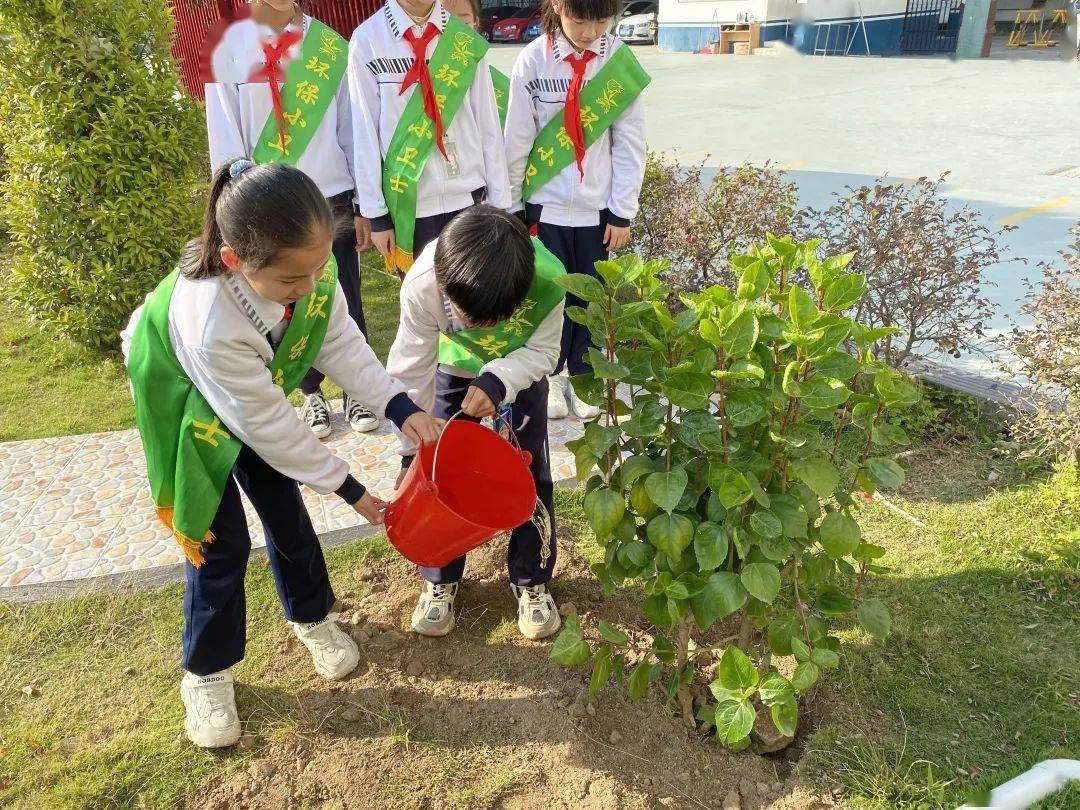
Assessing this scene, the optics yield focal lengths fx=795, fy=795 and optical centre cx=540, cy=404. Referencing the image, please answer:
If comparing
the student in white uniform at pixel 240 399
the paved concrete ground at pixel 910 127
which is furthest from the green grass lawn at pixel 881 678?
the paved concrete ground at pixel 910 127

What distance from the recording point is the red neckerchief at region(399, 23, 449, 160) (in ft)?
10.7

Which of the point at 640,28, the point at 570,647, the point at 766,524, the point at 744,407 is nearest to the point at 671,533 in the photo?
the point at 766,524

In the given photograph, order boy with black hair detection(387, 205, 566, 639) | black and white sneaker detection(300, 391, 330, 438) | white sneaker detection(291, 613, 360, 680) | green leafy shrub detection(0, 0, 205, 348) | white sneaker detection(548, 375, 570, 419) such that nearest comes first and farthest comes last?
boy with black hair detection(387, 205, 566, 639)
white sneaker detection(291, 613, 360, 680)
black and white sneaker detection(300, 391, 330, 438)
white sneaker detection(548, 375, 570, 419)
green leafy shrub detection(0, 0, 205, 348)

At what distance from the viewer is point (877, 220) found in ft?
12.0

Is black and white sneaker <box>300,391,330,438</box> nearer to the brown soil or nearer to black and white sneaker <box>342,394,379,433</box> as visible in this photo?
black and white sneaker <box>342,394,379,433</box>

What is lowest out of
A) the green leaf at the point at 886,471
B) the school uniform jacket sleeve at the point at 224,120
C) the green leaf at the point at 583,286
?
the green leaf at the point at 886,471

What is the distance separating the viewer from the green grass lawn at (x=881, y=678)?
211 cm

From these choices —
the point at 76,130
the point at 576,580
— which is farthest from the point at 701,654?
the point at 76,130

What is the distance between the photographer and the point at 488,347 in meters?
2.24

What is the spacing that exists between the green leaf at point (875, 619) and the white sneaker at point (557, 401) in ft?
7.14

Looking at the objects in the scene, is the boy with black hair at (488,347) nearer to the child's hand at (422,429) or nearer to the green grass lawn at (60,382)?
the child's hand at (422,429)

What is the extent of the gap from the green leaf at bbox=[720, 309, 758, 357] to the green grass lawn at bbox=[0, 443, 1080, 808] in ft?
3.83

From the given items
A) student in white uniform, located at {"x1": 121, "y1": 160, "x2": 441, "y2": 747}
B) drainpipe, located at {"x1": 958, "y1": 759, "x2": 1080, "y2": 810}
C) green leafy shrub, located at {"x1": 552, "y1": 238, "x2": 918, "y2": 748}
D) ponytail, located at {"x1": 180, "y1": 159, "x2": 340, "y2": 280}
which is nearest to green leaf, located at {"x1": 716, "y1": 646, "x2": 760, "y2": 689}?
green leafy shrub, located at {"x1": 552, "y1": 238, "x2": 918, "y2": 748}

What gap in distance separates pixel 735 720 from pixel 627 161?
2.52 meters
